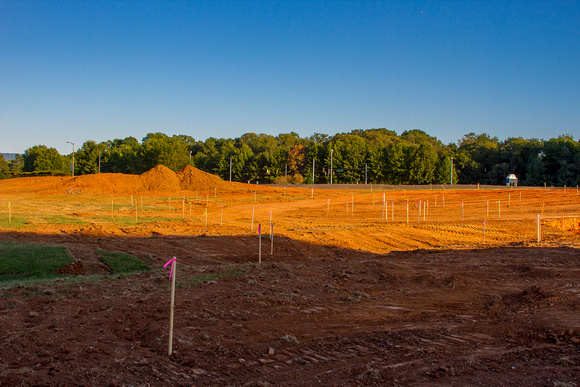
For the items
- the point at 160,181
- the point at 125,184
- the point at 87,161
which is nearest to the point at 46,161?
the point at 87,161

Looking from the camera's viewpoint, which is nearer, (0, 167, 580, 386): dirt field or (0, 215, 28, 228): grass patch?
(0, 167, 580, 386): dirt field

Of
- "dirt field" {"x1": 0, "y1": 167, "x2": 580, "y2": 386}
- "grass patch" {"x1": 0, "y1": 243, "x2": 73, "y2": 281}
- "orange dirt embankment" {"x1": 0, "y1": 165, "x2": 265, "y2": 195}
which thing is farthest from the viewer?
"orange dirt embankment" {"x1": 0, "y1": 165, "x2": 265, "y2": 195}

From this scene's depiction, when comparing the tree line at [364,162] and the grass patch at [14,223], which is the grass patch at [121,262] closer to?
the grass patch at [14,223]

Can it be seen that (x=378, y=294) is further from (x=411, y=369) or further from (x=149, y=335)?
(x=149, y=335)

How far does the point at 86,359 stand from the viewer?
580 centimetres

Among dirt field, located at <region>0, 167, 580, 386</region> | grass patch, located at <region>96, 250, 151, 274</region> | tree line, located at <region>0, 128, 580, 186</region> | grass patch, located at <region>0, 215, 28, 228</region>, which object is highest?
tree line, located at <region>0, 128, 580, 186</region>

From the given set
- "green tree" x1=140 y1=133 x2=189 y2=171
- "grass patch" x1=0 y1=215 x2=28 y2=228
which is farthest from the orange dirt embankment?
"grass patch" x1=0 y1=215 x2=28 y2=228

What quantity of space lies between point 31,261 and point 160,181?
52096 mm

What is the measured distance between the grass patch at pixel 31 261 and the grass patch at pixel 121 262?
1.14 metres

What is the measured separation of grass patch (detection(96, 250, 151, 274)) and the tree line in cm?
6830

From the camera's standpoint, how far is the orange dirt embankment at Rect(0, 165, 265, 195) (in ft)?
194

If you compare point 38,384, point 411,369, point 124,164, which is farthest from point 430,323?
point 124,164

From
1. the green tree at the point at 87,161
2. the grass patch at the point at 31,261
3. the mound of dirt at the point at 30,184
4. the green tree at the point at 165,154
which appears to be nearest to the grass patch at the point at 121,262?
the grass patch at the point at 31,261

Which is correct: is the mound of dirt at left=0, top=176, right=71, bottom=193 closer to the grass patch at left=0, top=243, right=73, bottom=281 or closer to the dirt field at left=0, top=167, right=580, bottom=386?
the dirt field at left=0, top=167, right=580, bottom=386
